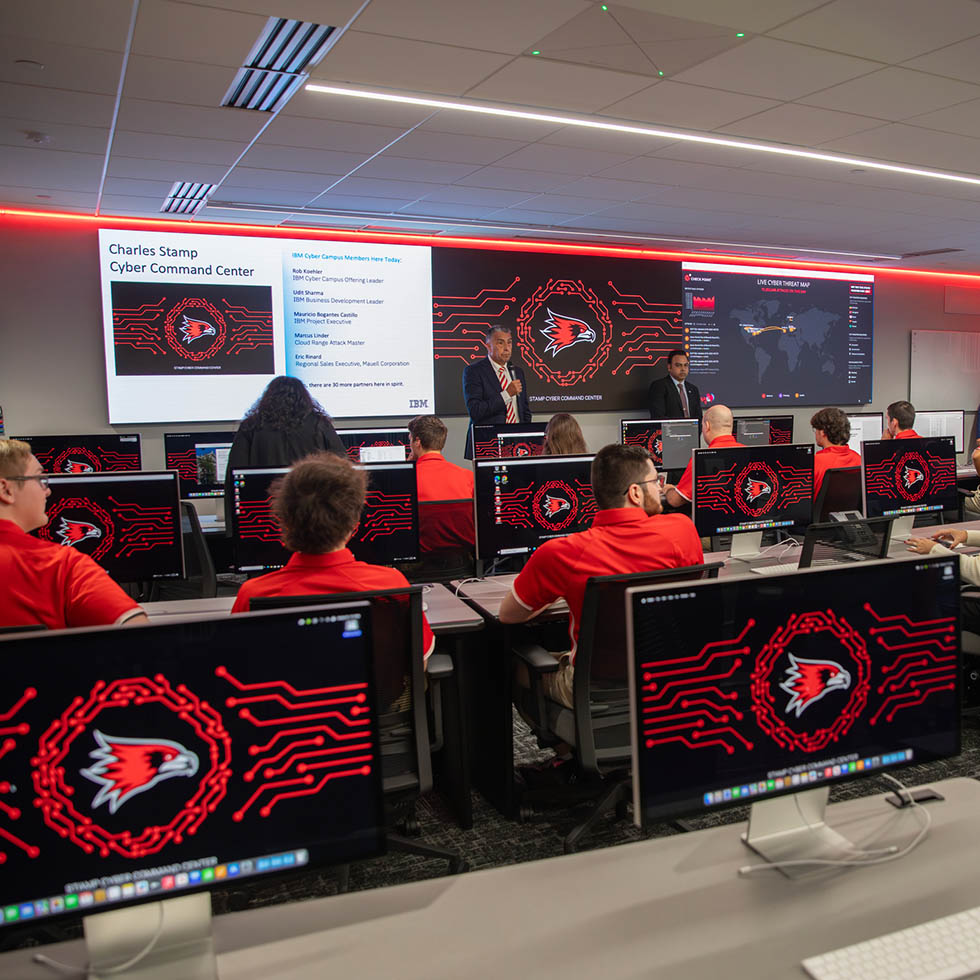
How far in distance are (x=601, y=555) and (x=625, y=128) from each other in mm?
2921

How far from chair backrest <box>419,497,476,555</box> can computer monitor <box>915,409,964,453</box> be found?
5.86m

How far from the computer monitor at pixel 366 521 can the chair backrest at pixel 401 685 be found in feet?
3.66

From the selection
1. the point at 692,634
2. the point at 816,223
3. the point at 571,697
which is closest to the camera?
the point at 692,634

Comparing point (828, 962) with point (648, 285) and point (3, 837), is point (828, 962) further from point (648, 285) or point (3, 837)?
point (648, 285)

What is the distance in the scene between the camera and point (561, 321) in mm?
8141

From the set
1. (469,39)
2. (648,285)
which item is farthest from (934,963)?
Answer: (648,285)

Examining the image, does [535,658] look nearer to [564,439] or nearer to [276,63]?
[564,439]

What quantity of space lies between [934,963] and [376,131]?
4.32m

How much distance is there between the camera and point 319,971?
3.53 ft

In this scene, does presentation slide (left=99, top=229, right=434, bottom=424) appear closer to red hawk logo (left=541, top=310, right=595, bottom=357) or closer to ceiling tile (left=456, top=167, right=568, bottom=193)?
red hawk logo (left=541, top=310, right=595, bottom=357)

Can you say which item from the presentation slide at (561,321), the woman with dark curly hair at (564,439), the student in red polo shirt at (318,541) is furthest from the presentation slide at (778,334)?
the student in red polo shirt at (318,541)

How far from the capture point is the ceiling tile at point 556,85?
3605 mm

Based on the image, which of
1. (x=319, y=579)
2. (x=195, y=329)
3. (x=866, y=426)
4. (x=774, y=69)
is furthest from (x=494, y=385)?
(x=319, y=579)

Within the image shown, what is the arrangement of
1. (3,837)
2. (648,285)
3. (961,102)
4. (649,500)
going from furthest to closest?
(648,285)
(961,102)
(649,500)
(3,837)
